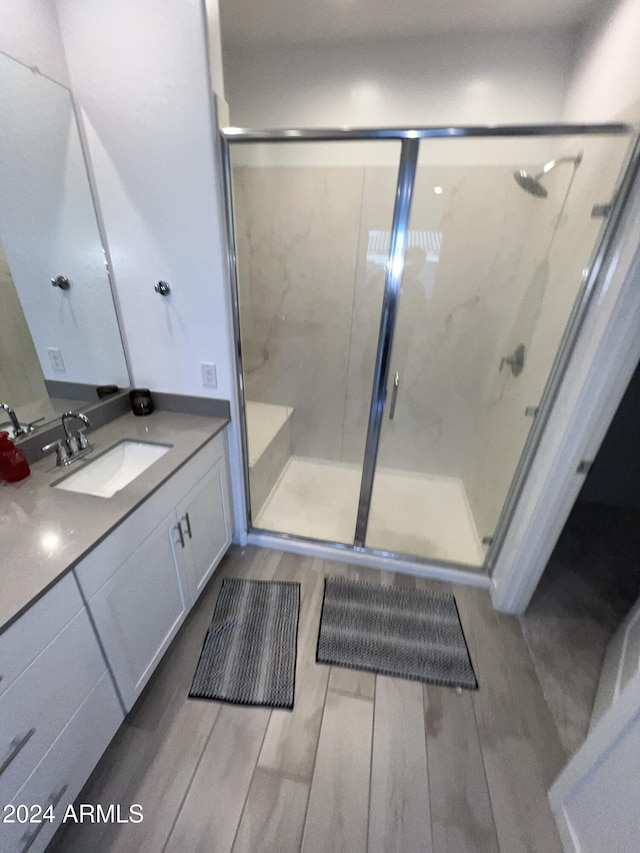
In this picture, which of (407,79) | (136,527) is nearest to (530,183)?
(407,79)

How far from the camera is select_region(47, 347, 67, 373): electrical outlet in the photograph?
1415 mm

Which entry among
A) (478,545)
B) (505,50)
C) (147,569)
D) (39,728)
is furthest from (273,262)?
(39,728)

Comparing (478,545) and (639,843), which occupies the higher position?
(639,843)

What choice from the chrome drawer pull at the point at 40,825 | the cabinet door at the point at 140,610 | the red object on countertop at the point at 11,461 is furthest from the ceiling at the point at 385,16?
the chrome drawer pull at the point at 40,825

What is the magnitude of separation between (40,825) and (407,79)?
3.35 metres

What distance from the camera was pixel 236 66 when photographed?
1.99 meters

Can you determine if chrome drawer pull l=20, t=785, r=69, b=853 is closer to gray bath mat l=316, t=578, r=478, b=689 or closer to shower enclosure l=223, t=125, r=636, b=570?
gray bath mat l=316, t=578, r=478, b=689

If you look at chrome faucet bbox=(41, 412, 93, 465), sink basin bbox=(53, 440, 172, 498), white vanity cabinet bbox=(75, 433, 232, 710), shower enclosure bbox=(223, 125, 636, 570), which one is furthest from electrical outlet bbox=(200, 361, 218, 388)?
chrome faucet bbox=(41, 412, 93, 465)

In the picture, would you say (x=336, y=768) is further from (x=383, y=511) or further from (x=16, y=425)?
(x=16, y=425)

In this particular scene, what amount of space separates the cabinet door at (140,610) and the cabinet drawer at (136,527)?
0.03 meters

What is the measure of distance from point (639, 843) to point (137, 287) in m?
2.29

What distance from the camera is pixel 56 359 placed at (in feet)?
4.71

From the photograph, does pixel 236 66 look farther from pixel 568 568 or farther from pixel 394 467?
pixel 568 568

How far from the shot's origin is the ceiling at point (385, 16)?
1540 millimetres
